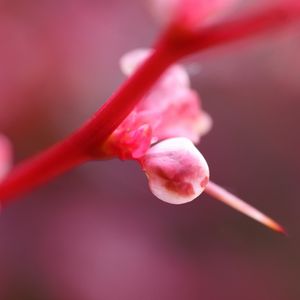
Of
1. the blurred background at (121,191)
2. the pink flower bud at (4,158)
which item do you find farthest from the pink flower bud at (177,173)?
the blurred background at (121,191)

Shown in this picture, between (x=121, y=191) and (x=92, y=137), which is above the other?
(x=121, y=191)

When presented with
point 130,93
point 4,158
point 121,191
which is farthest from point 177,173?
point 121,191

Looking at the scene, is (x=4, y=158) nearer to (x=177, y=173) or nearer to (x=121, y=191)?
(x=177, y=173)

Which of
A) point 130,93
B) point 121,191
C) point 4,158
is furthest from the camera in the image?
point 121,191

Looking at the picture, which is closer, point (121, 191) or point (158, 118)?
point (158, 118)

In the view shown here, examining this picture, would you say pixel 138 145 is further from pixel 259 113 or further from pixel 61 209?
pixel 259 113

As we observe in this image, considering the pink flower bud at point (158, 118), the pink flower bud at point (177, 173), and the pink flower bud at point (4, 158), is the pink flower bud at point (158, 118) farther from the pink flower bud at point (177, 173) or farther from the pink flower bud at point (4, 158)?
the pink flower bud at point (4, 158)

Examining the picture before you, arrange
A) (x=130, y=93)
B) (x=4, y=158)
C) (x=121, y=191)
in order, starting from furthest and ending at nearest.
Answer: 1. (x=121, y=191)
2. (x=4, y=158)
3. (x=130, y=93)
